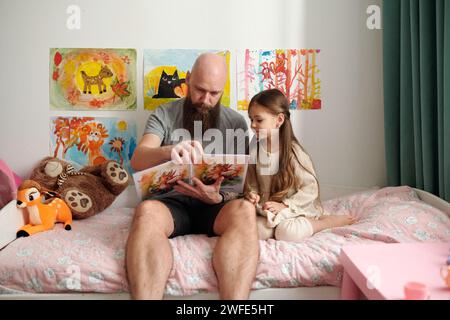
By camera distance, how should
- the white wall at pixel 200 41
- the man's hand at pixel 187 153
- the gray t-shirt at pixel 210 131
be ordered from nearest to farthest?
the man's hand at pixel 187 153 → the gray t-shirt at pixel 210 131 → the white wall at pixel 200 41

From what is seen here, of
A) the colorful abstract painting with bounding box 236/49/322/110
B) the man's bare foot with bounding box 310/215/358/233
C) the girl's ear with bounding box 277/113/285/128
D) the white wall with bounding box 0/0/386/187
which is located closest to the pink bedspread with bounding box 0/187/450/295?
the man's bare foot with bounding box 310/215/358/233

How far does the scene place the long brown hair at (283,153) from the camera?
1817 millimetres

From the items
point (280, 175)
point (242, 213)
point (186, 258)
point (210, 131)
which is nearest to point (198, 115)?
point (210, 131)

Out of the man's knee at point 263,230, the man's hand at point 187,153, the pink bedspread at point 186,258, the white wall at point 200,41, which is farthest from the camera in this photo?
the white wall at point 200,41

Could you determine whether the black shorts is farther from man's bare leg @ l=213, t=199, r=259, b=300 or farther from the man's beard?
the man's beard

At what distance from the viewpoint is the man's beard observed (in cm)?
201

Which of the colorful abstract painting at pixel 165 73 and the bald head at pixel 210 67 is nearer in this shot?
the bald head at pixel 210 67

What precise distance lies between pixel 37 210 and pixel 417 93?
172 cm

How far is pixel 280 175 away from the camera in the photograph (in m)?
1.83

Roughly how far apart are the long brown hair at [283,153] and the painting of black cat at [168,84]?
56cm

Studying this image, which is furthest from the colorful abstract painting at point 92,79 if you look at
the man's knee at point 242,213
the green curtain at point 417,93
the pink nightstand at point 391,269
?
the pink nightstand at point 391,269

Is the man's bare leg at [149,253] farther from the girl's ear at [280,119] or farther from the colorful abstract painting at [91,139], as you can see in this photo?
the colorful abstract painting at [91,139]

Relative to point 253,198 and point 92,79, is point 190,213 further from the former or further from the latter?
point 92,79
